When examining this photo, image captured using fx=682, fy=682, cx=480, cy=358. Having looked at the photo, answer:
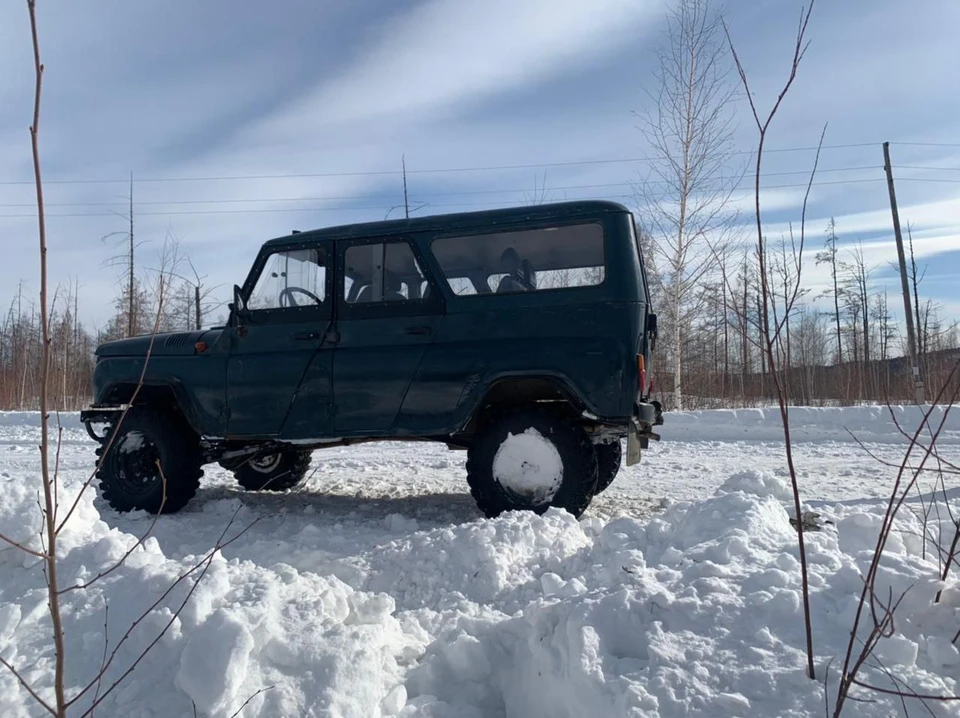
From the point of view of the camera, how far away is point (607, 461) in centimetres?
560

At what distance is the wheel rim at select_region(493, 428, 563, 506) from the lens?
4676mm

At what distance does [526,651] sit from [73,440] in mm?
10781

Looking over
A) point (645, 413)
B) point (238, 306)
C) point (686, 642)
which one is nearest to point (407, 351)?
point (238, 306)

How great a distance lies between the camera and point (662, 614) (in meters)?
2.49

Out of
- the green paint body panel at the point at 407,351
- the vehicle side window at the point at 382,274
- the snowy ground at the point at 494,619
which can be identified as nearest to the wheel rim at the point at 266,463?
the green paint body panel at the point at 407,351

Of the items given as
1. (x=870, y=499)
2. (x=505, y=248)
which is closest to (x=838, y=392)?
(x=870, y=499)

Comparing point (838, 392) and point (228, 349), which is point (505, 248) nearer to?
point (228, 349)

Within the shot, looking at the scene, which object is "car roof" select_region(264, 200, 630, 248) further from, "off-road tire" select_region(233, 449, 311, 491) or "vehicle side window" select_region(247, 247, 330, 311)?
"off-road tire" select_region(233, 449, 311, 491)

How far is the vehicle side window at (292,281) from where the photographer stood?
523cm

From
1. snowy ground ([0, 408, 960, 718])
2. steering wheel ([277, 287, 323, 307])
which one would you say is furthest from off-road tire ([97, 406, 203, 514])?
steering wheel ([277, 287, 323, 307])

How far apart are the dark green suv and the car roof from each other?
0.6 inches

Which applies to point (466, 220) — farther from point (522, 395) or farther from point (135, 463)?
point (135, 463)

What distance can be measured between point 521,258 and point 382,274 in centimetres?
105

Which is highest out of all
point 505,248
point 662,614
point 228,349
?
point 505,248
